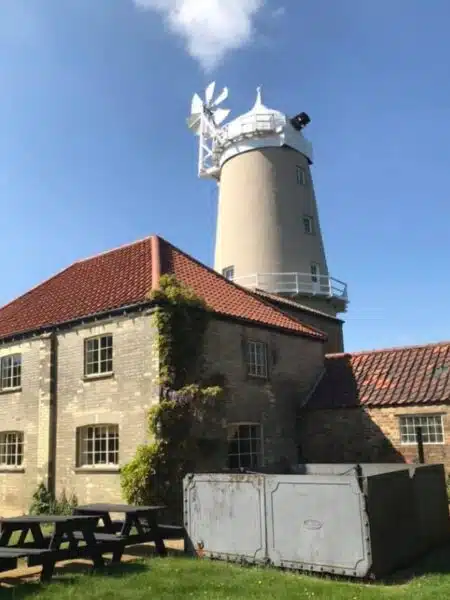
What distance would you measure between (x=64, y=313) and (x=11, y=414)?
370cm

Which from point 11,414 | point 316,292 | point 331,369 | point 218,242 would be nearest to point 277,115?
point 218,242

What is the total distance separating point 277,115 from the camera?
32656 millimetres

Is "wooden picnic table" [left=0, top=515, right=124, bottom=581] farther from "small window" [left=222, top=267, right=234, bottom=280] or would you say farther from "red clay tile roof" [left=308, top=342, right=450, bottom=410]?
"small window" [left=222, top=267, right=234, bottom=280]

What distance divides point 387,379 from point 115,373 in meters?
8.50

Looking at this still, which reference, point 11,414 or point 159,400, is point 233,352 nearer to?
point 159,400

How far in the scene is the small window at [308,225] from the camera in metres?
31.9

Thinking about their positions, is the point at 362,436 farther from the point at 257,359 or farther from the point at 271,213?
the point at 271,213

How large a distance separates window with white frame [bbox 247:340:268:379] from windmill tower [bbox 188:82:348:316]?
1080 centimetres

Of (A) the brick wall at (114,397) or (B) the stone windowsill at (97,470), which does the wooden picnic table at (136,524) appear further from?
(B) the stone windowsill at (97,470)

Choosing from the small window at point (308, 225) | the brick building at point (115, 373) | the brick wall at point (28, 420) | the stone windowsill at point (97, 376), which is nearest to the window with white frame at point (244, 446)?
the brick building at point (115, 373)

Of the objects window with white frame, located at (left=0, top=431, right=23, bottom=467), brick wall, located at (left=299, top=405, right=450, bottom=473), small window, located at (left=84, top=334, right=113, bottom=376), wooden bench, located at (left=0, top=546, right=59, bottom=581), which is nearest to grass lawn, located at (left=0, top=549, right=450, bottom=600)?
wooden bench, located at (left=0, top=546, right=59, bottom=581)

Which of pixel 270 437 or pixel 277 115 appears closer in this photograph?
pixel 270 437

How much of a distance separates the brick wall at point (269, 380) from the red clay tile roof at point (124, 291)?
46 centimetres

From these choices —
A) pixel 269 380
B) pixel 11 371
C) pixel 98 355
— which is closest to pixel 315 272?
pixel 269 380
